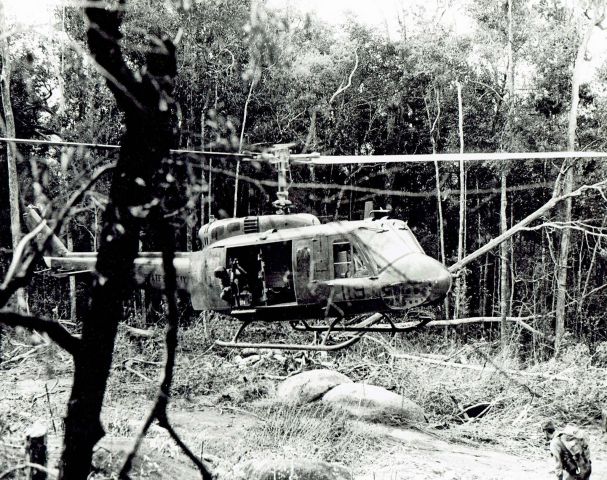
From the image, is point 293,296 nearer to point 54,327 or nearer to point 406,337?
point 54,327

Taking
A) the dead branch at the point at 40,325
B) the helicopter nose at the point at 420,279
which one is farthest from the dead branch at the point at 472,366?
the dead branch at the point at 40,325

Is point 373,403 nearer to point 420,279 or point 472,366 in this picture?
point 472,366

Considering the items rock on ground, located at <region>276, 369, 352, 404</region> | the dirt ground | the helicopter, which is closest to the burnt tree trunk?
the helicopter

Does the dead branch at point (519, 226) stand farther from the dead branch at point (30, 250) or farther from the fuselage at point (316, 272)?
the dead branch at point (30, 250)

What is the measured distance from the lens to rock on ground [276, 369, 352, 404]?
37.5 ft

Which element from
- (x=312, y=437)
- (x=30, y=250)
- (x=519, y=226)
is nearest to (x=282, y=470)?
(x=312, y=437)

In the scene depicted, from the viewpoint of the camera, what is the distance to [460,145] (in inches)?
873

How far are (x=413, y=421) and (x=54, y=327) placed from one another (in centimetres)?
938

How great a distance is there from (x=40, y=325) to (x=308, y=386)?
386 inches

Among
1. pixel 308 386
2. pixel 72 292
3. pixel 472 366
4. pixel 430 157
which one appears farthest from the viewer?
pixel 72 292

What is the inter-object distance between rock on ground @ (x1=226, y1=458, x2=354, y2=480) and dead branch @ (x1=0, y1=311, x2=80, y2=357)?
5175mm

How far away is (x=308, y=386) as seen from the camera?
38.2 feet

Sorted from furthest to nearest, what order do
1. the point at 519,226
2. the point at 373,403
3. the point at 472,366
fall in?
1. the point at 519,226
2. the point at 472,366
3. the point at 373,403

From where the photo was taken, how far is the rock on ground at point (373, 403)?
10711mm
